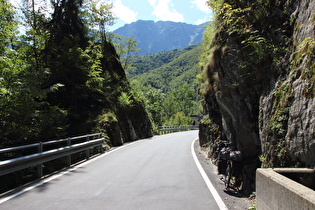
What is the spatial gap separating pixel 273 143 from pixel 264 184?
1.64 metres

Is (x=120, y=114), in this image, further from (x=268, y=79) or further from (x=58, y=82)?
(x=268, y=79)

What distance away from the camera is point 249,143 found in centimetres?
733

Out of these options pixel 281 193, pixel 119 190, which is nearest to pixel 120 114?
pixel 119 190

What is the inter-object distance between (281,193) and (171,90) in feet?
433

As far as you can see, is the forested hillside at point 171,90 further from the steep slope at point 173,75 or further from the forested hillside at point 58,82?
the forested hillside at point 58,82

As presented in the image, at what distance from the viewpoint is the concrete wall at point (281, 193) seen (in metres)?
2.73

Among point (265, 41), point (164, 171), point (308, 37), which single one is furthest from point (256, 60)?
point (164, 171)

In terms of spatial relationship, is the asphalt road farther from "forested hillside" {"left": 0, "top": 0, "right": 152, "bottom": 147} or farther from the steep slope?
the steep slope

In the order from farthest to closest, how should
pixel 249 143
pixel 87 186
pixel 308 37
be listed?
1. pixel 249 143
2. pixel 87 186
3. pixel 308 37

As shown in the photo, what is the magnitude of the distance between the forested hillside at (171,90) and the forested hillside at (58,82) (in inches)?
311

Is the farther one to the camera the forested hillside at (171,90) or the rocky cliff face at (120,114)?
the forested hillside at (171,90)

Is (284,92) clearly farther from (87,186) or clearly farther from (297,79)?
(87,186)

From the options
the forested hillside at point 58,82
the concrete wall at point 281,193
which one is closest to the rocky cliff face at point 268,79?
the concrete wall at point 281,193

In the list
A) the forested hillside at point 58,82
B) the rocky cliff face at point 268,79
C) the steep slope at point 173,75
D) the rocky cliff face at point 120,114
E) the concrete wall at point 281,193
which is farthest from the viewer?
the steep slope at point 173,75
